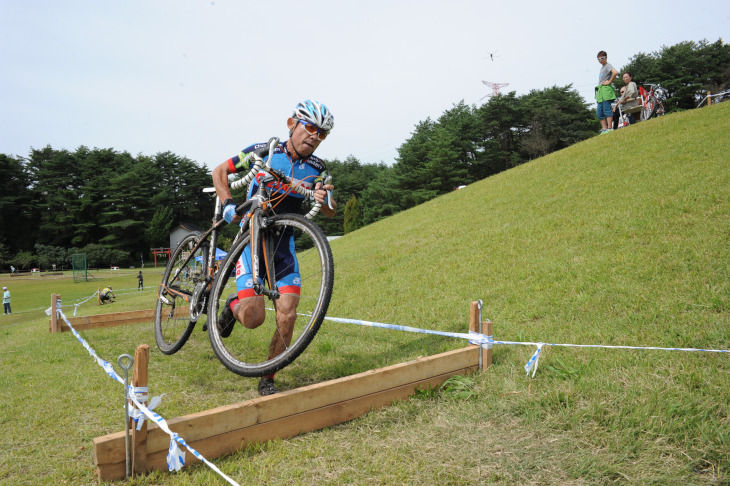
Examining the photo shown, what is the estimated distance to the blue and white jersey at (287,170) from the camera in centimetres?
460

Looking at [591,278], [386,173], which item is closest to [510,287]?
[591,278]

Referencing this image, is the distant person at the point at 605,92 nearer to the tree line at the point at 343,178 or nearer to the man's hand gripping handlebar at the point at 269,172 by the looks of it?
the man's hand gripping handlebar at the point at 269,172

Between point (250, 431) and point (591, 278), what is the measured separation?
588 centimetres

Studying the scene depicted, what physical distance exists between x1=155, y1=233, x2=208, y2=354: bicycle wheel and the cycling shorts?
1.40 meters

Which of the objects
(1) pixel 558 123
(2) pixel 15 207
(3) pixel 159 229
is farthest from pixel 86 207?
(1) pixel 558 123

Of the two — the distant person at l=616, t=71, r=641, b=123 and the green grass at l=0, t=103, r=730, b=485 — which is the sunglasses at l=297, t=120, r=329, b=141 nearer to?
the green grass at l=0, t=103, r=730, b=485

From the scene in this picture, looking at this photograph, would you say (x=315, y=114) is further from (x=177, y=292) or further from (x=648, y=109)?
(x=648, y=109)

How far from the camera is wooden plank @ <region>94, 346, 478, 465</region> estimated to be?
2883mm

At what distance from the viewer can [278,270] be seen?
14.7 feet

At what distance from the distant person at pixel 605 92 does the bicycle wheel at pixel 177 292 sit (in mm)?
16569

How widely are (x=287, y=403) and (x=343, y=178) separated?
317ft

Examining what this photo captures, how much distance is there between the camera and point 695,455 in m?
2.79

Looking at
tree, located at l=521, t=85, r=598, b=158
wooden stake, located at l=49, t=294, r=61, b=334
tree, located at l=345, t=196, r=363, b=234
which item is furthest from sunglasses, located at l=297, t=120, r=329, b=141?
tree, located at l=521, t=85, r=598, b=158

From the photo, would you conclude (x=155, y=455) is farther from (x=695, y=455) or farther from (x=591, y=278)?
(x=591, y=278)
